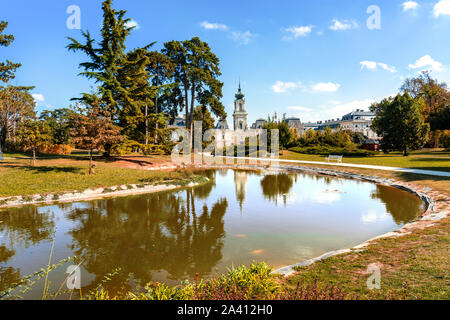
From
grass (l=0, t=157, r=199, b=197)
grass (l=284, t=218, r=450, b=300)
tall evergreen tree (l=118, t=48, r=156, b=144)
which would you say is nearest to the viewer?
grass (l=284, t=218, r=450, b=300)

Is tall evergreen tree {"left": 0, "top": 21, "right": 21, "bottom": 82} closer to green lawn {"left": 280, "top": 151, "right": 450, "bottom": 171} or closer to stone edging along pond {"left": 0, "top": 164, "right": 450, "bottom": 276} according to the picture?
stone edging along pond {"left": 0, "top": 164, "right": 450, "bottom": 276}

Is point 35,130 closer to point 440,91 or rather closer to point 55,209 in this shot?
point 55,209

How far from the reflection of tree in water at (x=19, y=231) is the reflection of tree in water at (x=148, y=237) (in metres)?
0.93

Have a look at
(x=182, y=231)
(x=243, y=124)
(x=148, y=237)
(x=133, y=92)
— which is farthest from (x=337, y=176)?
(x=243, y=124)

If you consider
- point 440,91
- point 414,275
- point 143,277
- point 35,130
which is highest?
point 440,91

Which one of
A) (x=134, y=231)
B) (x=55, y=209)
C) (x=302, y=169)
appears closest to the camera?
(x=134, y=231)

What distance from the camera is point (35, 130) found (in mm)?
17797

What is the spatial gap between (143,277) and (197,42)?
128 feet

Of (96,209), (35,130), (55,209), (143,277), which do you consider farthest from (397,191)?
(35,130)

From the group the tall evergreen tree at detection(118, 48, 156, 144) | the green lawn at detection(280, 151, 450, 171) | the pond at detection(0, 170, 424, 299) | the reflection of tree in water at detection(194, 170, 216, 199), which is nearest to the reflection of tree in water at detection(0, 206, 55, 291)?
the pond at detection(0, 170, 424, 299)

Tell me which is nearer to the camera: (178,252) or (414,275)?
(414,275)

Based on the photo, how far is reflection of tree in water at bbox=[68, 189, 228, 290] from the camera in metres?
6.02

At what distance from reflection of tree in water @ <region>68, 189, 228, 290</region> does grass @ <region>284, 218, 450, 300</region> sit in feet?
9.07

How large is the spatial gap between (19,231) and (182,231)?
568 cm
